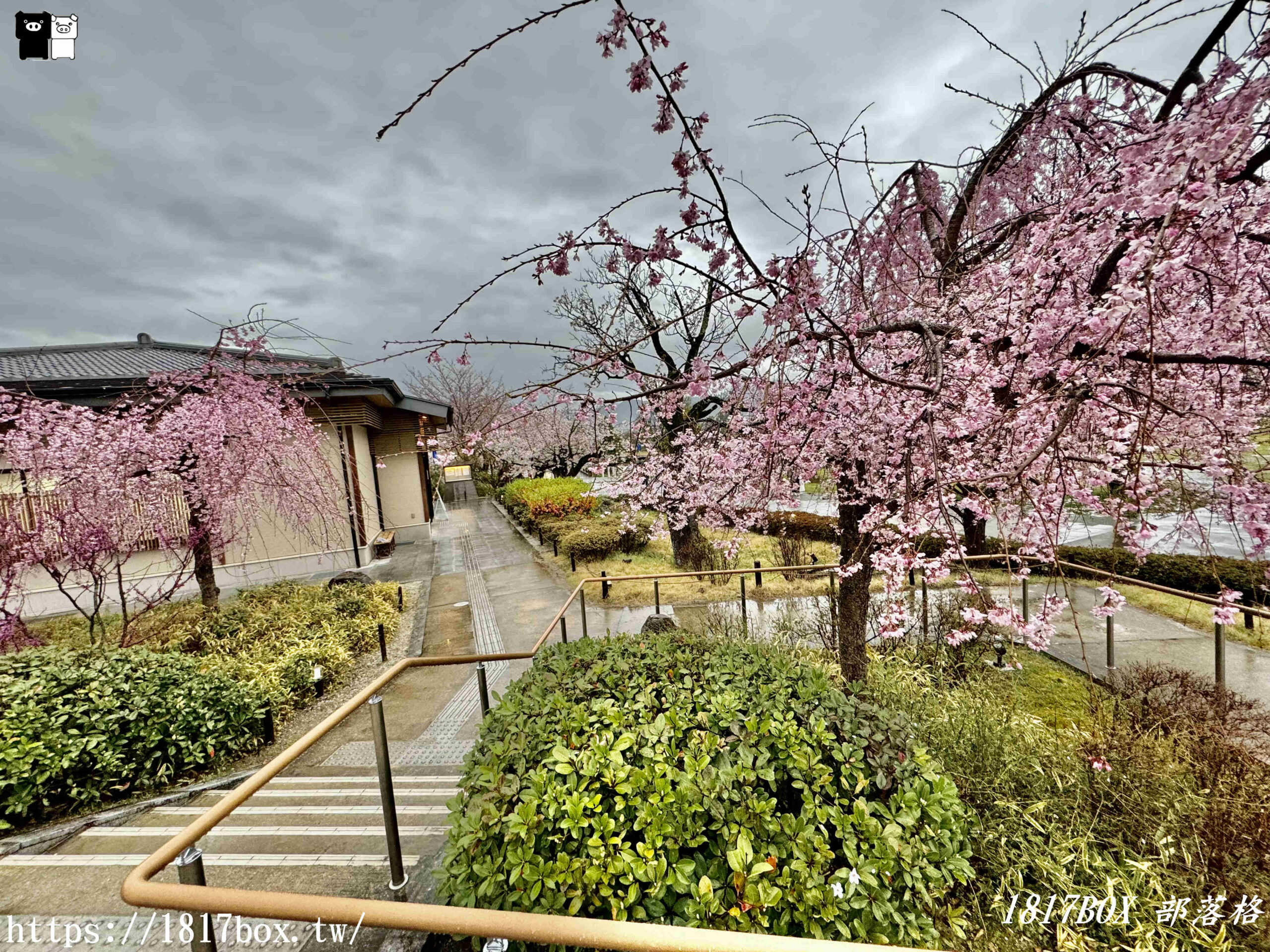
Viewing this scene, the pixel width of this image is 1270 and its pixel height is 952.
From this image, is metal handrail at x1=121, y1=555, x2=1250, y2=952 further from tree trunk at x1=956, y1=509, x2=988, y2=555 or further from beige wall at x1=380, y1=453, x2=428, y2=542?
beige wall at x1=380, y1=453, x2=428, y2=542

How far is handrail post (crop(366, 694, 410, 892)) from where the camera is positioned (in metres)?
2.22

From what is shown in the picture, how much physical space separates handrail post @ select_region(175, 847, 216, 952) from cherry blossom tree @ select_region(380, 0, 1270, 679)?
2125mm

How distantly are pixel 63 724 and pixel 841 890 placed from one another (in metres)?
5.19

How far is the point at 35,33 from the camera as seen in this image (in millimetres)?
3715

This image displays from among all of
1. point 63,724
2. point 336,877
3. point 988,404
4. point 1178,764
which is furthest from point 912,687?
point 63,724

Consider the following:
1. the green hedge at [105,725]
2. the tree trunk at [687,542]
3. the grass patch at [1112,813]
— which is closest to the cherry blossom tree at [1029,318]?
the grass patch at [1112,813]

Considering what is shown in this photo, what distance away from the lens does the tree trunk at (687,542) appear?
10.1 m

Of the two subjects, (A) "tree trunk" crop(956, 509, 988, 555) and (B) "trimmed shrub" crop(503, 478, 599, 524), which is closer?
(A) "tree trunk" crop(956, 509, 988, 555)

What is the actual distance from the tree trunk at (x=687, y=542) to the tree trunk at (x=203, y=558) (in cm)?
762

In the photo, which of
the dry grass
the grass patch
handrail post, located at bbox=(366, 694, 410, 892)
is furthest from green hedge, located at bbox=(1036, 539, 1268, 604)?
handrail post, located at bbox=(366, 694, 410, 892)

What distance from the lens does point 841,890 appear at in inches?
68.2

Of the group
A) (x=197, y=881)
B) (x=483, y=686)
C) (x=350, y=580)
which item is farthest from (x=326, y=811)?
(x=350, y=580)

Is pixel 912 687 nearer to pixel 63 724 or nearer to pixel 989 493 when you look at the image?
pixel 989 493

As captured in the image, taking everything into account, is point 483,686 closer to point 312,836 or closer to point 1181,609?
point 312,836
